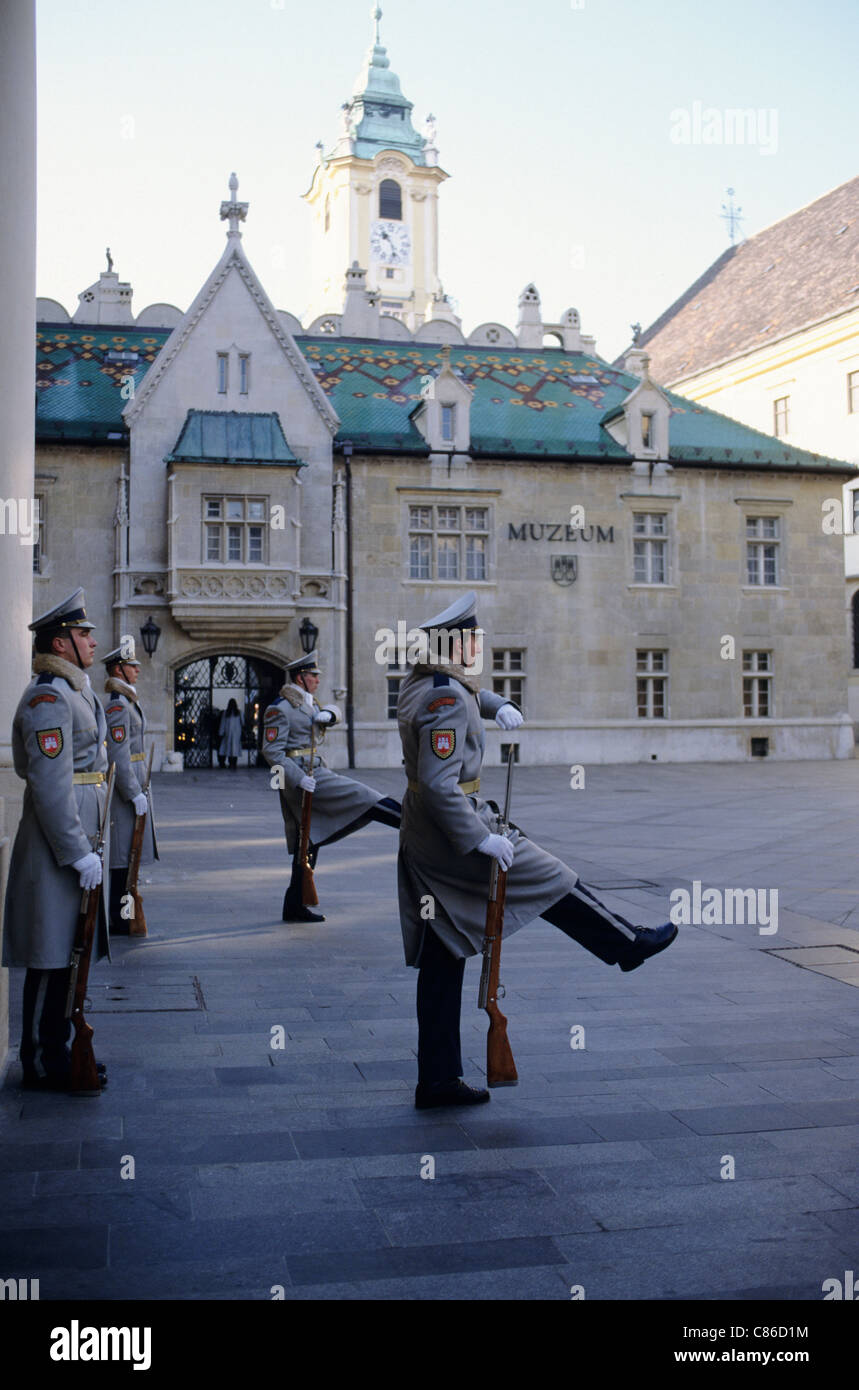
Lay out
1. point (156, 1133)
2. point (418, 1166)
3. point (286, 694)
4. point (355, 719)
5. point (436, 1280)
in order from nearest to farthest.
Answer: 1. point (436, 1280)
2. point (418, 1166)
3. point (156, 1133)
4. point (286, 694)
5. point (355, 719)

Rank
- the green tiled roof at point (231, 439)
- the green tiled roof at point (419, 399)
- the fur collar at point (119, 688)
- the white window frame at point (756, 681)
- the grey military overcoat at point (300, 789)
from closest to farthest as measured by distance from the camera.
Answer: the fur collar at point (119, 688) → the grey military overcoat at point (300, 789) → the green tiled roof at point (231, 439) → the green tiled roof at point (419, 399) → the white window frame at point (756, 681)

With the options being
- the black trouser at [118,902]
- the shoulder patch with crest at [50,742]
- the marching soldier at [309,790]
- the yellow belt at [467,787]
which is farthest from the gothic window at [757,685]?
the shoulder patch with crest at [50,742]

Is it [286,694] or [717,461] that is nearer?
[286,694]

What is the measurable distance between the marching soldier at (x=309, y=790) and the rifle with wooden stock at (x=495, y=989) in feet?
14.6

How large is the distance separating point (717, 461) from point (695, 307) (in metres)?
23.8

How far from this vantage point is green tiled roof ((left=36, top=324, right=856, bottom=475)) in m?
31.3

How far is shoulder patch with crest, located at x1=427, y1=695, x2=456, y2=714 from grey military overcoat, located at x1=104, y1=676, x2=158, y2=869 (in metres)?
4.30

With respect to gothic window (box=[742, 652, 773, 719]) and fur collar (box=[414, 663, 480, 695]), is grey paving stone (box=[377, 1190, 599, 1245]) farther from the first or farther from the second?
gothic window (box=[742, 652, 773, 719])

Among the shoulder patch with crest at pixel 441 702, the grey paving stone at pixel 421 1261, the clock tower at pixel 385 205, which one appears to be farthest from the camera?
the clock tower at pixel 385 205

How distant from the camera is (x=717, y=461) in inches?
1308

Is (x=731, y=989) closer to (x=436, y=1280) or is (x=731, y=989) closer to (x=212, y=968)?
(x=212, y=968)

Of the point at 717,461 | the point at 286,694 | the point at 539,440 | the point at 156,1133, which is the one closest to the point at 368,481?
the point at 539,440

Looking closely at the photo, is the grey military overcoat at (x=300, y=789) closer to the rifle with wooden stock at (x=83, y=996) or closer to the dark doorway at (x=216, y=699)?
the rifle with wooden stock at (x=83, y=996)

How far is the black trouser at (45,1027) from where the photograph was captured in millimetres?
6055
